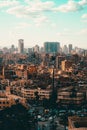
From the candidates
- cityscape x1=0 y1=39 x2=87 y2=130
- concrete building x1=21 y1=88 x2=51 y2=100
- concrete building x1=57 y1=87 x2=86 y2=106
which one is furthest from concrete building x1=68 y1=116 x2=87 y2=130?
concrete building x1=21 y1=88 x2=51 y2=100

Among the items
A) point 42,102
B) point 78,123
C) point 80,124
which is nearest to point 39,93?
point 42,102

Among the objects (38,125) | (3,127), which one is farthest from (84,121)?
(3,127)

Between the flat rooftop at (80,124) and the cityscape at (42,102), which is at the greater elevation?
the flat rooftop at (80,124)

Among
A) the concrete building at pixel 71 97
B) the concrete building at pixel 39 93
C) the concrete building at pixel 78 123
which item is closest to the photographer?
the concrete building at pixel 78 123

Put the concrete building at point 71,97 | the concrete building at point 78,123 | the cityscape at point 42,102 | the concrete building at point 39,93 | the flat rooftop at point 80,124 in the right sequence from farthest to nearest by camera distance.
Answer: the concrete building at point 39,93
the concrete building at point 71,97
the cityscape at point 42,102
the flat rooftop at point 80,124
the concrete building at point 78,123

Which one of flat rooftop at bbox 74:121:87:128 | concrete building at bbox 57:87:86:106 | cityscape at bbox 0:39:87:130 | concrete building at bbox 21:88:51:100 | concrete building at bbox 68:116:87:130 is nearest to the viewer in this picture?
concrete building at bbox 68:116:87:130

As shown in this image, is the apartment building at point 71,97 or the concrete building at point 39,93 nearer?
the apartment building at point 71,97

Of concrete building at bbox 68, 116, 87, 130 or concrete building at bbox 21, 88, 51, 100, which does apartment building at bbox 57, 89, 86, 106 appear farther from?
concrete building at bbox 68, 116, 87, 130

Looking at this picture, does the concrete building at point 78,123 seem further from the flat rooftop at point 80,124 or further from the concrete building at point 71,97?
the concrete building at point 71,97

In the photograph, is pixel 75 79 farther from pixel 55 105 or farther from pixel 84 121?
pixel 84 121

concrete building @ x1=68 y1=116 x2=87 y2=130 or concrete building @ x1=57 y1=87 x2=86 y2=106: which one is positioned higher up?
concrete building @ x1=68 y1=116 x2=87 y2=130

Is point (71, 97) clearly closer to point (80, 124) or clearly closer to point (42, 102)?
point (42, 102)

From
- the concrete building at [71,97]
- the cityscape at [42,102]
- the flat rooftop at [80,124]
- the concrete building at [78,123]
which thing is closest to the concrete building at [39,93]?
the cityscape at [42,102]
